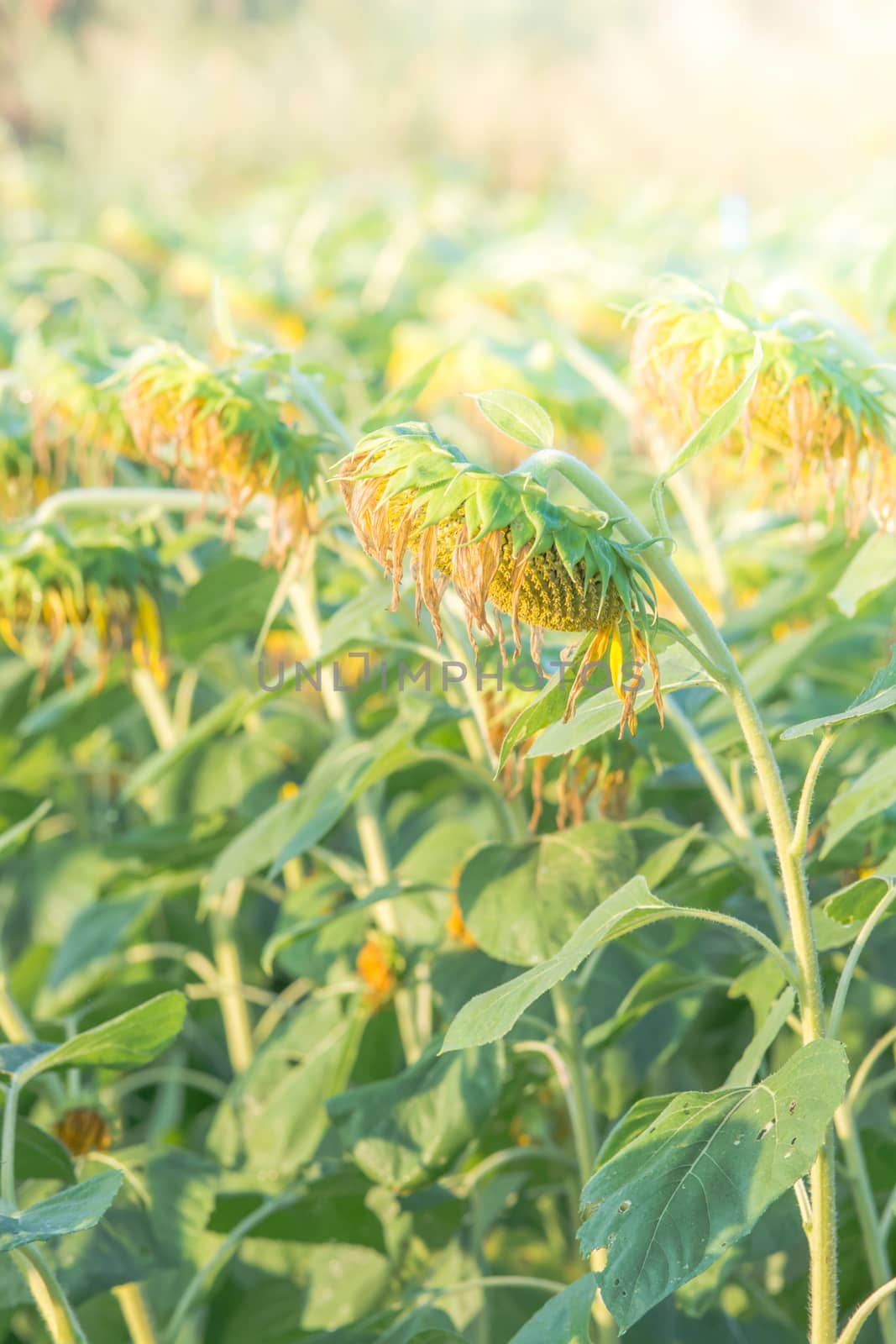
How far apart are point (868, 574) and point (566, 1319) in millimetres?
489

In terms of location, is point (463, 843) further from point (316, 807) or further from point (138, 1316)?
point (138, 1316)

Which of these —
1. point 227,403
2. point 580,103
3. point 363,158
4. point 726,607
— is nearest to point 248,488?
point 227,403

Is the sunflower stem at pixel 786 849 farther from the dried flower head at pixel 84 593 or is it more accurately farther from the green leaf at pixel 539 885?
the dried flower head at pixel 84 593

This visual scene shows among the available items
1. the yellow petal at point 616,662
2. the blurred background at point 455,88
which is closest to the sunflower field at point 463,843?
the yellow petal at point 616,662

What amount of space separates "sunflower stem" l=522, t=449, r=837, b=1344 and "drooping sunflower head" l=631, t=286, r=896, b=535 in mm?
183

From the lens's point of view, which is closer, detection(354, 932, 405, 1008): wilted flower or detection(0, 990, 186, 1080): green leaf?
detection(0, 990, 186, 1080): green leaf

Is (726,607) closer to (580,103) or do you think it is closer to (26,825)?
(26,825)

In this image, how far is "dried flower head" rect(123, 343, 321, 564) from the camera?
2.93ft

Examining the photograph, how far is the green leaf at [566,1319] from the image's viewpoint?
766 millimetres

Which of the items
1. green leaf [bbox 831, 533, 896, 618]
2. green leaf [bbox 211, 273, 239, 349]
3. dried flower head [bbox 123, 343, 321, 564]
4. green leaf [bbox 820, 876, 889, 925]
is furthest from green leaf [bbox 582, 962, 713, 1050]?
green leaf [bbox 211, 273, 239, 349]

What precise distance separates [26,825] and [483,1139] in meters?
0.41

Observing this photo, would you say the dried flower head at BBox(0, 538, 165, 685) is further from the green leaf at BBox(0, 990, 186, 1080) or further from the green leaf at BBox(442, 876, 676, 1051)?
the green leaf at BBox(442, 876, 676, 1051)

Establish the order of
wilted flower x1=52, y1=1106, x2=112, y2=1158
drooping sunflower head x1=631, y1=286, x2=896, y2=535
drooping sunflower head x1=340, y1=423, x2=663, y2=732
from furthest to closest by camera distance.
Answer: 1. wilted flower x1=52, y1=1106, x2=112, y2=1158
2. drooping sunflower head x1=631, y1=286, x2=896, y2=535
3. drooping sunflower head x1=340, y1=423, x2=663, y2=732

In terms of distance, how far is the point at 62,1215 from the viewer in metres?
0.72
